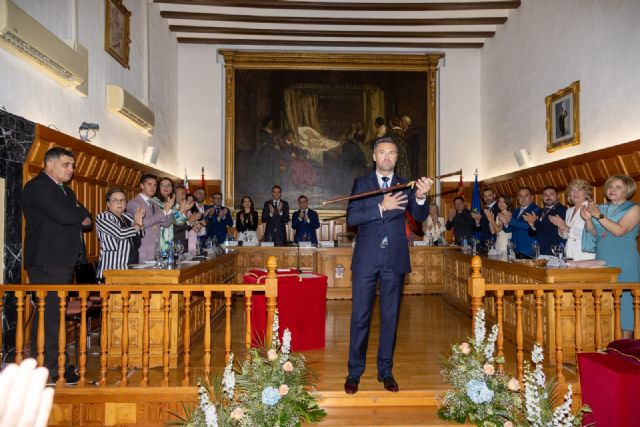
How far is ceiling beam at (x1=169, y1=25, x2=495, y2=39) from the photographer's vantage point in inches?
388

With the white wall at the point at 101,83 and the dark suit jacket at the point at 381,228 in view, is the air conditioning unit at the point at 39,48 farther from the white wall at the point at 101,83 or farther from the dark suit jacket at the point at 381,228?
the dark suit jacket at the point at 381,228

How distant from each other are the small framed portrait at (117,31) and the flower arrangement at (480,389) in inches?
244

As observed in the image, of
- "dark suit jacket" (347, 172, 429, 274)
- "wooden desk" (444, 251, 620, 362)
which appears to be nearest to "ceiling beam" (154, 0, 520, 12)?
"wooden desk" (444, 251, 620, 362)

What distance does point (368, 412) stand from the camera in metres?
3.37

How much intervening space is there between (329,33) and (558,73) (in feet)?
15.4

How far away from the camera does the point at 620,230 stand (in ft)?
12.9

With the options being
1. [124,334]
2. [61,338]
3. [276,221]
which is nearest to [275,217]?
[276,221]

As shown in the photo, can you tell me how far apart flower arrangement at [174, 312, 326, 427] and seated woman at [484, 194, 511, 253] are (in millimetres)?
4013

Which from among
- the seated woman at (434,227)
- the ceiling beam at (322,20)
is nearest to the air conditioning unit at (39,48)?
the ceiling beam at (322,20)

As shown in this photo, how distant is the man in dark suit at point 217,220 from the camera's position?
27.5 feet

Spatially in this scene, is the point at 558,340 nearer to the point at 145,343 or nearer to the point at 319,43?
the point at 145,343

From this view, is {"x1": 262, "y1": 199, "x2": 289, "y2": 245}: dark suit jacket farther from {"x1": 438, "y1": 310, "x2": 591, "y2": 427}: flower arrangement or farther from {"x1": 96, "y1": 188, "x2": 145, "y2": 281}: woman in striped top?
{"x1": 438, "y1": 310, "x2": 591, "y2": 427}: flower arrangement

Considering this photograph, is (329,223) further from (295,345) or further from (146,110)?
(295,345)

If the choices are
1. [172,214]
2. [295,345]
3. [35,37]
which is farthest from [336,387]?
[35,37]
